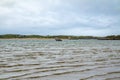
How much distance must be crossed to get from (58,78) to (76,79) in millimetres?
942

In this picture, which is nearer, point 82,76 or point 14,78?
point 14,78

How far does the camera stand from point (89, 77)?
41.9 feet

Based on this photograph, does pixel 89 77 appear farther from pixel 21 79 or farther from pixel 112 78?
pixel 21 79

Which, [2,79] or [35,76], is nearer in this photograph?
[2,79]

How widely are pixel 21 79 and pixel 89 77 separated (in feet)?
11.4

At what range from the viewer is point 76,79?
12.1m

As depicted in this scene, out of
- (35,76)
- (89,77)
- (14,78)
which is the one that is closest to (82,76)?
(89,77)

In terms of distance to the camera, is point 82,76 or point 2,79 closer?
point 2,79

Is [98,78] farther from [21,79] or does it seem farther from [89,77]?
[21,79]

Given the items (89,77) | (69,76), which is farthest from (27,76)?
(89,77)

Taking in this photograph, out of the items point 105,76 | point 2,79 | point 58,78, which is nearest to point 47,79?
point 58,78

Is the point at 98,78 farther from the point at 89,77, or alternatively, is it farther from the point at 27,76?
the point at 27,76

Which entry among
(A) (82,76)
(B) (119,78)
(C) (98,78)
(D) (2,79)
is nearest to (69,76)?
(A) (82,76)

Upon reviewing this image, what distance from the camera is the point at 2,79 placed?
472 inches
